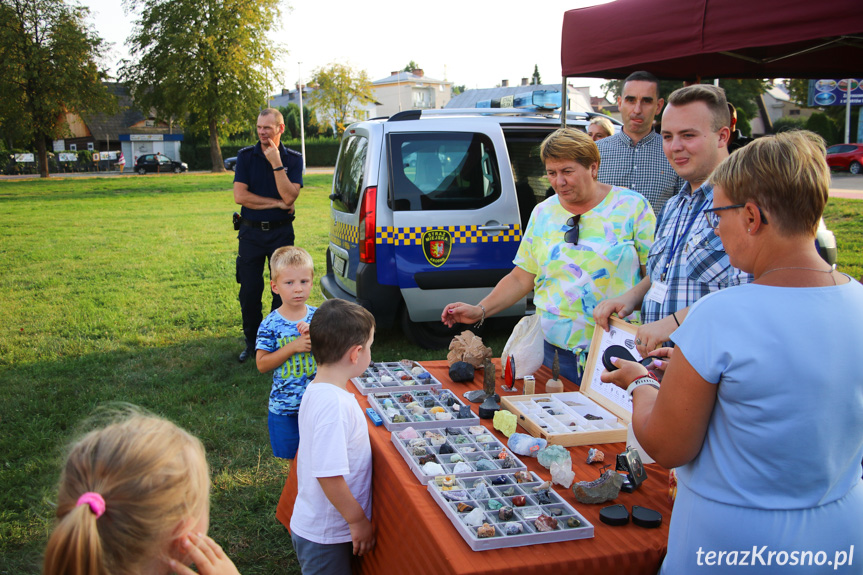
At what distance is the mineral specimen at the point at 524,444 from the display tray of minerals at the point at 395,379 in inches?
24.8

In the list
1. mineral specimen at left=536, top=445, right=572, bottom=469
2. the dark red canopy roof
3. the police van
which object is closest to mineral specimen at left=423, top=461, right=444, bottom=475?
mineral specimen at left=536, top=445, right=572, bottom=469

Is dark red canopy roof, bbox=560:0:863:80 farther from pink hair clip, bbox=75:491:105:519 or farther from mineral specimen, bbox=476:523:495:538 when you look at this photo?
pink hair clip, bbox=75:491:105:519

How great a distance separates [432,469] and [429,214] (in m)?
3.66

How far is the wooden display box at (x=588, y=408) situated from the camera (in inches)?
88.8

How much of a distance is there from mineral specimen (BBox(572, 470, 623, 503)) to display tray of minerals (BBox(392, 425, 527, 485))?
0.20 m

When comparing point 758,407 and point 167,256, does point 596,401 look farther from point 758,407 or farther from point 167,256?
point 167,256

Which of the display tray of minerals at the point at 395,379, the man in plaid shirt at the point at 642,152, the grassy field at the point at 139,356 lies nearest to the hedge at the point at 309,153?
the grassy field at the point at 139,356

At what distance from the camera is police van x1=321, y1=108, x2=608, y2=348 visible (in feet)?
17.7

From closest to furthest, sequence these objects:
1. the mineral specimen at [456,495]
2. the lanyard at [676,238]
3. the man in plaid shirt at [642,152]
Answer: the mineral specimen at [456,495] → the lanyard at [676,238] → the man in plaid shirt at [642,152]

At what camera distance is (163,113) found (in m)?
40.1

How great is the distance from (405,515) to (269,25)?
4384cm

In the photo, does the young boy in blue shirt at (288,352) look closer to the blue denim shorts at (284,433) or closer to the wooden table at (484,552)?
the blue denim shorts at (284,433)

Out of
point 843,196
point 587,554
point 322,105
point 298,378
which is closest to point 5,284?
point 298,378

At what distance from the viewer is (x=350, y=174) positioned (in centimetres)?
597
